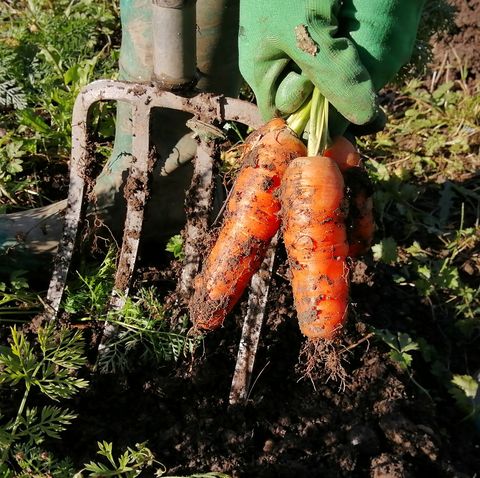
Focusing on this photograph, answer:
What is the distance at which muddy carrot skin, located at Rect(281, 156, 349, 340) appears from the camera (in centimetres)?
172

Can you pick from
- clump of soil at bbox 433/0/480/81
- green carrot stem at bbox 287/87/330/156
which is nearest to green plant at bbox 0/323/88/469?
green carrot stem at bbox 287/87/330/156

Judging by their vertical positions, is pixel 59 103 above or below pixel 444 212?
above

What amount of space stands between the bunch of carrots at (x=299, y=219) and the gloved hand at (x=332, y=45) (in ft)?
0.37

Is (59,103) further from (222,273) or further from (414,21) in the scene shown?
(414,21)

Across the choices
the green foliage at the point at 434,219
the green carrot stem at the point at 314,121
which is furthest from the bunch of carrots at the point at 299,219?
the green foliage at the point at 434,219

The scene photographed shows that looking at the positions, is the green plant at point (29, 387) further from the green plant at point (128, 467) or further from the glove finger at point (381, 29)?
the glove finger at point (381, 29)

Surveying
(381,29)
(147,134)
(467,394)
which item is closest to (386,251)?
(467,394)

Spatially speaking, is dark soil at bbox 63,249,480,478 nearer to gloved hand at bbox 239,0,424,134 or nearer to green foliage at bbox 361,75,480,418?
green foliage at bbox 361,75,480,418

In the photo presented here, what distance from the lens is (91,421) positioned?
6.55 ft

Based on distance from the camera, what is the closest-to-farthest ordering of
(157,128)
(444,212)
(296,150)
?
(296,150)
(157,128)
(444,212)

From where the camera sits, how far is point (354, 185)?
6.09 feet

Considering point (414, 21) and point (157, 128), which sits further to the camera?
point (157, 128)

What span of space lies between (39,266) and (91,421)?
1.82 ft

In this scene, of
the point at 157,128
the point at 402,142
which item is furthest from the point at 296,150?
the point at 402,142
